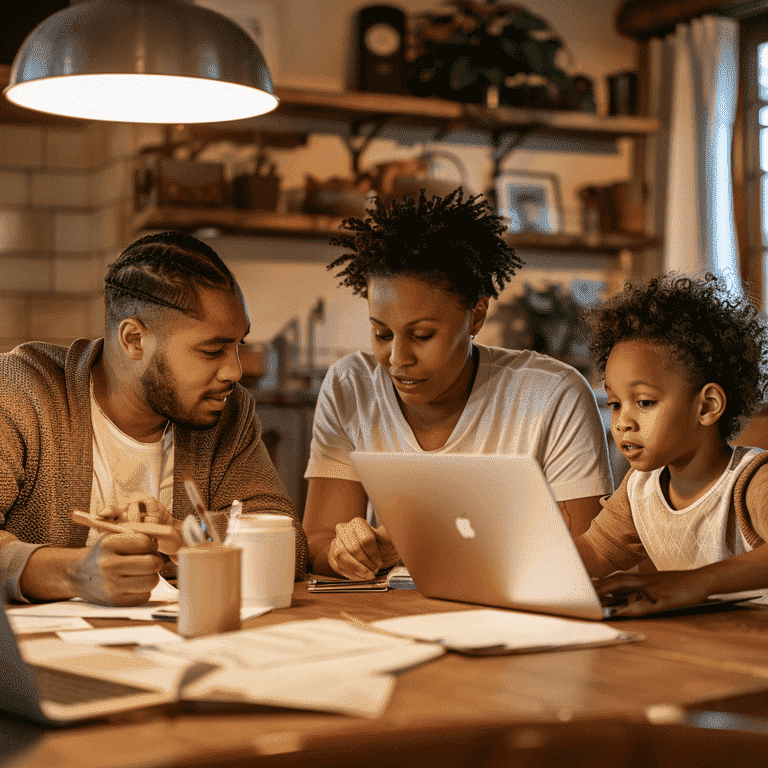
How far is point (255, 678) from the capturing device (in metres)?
0.82

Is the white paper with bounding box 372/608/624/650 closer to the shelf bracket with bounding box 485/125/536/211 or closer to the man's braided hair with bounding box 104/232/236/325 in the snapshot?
the man's braided hair with bounding box 104/232/236/325

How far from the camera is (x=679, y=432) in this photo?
1.54m

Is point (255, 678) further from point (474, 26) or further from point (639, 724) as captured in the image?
point (474, 26)

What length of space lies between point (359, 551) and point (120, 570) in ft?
1.27

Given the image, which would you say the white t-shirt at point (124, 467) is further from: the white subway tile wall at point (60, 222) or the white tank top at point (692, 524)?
the white subway tile wall at point (60, 222)

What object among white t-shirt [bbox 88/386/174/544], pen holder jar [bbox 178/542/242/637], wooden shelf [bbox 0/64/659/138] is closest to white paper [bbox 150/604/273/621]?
pen holder jar [bbox 178/542/242/637]

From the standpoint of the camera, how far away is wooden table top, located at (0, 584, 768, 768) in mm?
700

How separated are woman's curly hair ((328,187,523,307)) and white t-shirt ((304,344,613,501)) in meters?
0.18

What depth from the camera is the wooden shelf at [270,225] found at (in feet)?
11.4

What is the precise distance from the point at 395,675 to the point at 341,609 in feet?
1.24

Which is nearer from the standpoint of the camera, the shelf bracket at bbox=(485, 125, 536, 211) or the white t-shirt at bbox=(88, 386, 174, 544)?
the white t-shirt at bbox=(88, 386, 174, 544)

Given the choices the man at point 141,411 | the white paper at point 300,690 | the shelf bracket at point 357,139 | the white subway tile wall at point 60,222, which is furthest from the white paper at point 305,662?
the shelf bracket at point 357,139

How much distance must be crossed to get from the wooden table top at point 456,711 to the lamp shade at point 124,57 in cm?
100

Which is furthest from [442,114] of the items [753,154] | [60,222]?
[60,222]
